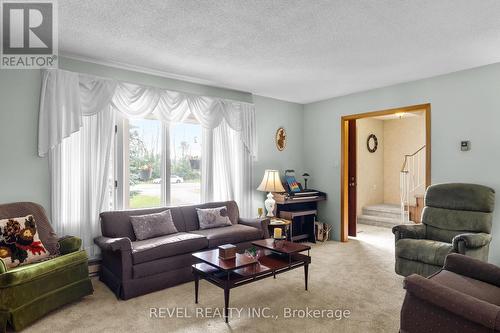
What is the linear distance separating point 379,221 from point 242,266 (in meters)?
5.27

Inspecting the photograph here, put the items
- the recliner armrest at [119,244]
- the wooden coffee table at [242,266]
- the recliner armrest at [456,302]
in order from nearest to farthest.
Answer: the recliner armrest at [456,302], the wooden coffee table at [242,266], the recliner armrest at [119,244]

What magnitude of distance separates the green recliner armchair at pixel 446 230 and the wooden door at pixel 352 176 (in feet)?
6.20

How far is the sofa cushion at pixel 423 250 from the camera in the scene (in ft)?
10.6

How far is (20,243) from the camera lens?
286 cm

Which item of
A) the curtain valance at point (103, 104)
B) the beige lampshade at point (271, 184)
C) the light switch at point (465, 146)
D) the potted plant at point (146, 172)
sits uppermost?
the curtain valance at point (103, 104)

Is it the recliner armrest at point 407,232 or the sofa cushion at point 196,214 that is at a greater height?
the sofa cushion at point 196,214

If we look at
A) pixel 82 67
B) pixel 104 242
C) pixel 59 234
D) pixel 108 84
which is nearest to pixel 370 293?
pixel 104 242

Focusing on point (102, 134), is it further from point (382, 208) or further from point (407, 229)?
point (382, 208)

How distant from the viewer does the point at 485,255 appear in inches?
133

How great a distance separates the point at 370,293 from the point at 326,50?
2.70 meters

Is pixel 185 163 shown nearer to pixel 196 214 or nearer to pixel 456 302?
pixel 196 214

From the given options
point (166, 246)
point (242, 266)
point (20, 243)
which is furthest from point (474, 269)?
point (20, 243)

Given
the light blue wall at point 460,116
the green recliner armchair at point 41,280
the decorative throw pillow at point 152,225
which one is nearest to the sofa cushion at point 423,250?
the light blue wall at point 460,116

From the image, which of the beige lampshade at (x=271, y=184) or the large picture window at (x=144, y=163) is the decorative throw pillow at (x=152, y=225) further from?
the beige lampshade at (x=271, y=184)
